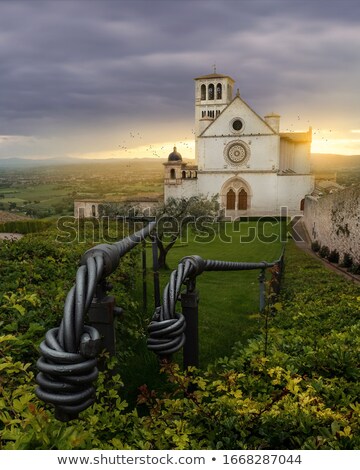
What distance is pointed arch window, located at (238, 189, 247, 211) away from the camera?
47869 millimetres

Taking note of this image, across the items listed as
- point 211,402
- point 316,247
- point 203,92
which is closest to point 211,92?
point 203,92

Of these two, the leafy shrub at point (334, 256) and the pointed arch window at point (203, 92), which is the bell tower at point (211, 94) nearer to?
the pointed arch window at point (203, 92)

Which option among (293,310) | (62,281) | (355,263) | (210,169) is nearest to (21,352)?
(62,281)

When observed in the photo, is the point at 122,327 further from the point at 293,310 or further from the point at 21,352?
the point at 293,310

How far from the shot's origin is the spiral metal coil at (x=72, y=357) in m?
1.30

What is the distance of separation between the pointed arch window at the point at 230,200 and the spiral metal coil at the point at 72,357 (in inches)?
1861

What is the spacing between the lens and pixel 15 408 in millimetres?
2086

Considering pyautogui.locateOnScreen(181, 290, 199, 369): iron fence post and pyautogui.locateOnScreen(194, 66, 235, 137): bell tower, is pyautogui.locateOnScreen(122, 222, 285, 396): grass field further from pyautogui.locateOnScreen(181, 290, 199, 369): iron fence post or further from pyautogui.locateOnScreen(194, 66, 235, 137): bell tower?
pyautogui.locateOnScreen(194, 66, 235, 137): bell tower

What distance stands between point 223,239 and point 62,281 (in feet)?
80.0

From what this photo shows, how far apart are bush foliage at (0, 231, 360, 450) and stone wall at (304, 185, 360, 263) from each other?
14.4m

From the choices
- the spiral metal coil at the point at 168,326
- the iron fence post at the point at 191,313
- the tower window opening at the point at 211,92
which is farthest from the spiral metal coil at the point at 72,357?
the tower window opening at the point at 211,92

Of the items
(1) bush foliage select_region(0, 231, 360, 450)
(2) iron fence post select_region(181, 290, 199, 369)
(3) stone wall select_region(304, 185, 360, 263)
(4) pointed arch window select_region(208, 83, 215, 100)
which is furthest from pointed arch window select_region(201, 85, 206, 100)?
(2) iron fence post select_region(181, 290, 199, 369)
